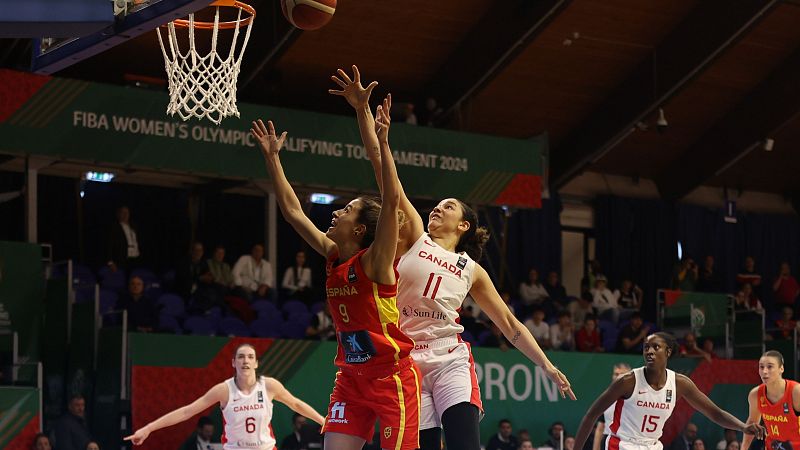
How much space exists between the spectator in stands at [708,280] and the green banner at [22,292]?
13.8 metres

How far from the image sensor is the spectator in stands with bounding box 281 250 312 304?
19656 mm

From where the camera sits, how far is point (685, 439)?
1969 centimetres

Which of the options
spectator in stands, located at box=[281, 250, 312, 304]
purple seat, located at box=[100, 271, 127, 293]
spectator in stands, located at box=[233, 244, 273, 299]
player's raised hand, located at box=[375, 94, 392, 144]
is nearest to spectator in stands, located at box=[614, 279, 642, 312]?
spectator in stands, located at box=[281, 250, 312, 304]

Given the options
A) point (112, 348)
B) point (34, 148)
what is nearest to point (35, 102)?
point (34, 148)

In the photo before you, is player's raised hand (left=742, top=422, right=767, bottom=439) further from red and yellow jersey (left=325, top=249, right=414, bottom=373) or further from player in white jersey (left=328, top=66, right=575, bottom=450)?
red and yellow jersey (left=325, top=249, right=414, bottom=373)

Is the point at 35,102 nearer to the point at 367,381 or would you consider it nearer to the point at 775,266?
the point at 367,381

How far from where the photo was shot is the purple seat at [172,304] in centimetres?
1736

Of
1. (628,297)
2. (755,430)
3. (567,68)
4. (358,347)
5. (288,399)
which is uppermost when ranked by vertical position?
(567,68)

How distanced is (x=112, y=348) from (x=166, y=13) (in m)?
8.58

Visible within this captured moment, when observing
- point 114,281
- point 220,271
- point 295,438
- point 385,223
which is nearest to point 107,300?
point 114,281

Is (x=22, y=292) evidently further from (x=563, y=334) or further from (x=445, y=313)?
(x=445, y=313)

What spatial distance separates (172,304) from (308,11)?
9.34 m

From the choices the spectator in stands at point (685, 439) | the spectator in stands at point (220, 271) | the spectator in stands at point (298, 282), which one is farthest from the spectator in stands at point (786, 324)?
the spectator in stands at point (220, 271)

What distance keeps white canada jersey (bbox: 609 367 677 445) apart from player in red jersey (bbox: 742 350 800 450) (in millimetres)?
1459
